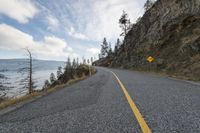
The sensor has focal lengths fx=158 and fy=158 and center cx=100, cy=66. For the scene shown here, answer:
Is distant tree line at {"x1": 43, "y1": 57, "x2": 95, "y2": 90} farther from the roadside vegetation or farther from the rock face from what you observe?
the rock face

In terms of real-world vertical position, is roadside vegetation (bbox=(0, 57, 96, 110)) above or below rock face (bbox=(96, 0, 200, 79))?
below

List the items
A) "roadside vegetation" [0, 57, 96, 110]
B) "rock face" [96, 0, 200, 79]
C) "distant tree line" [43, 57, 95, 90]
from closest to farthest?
1. "roadside vegetation" [0, 57, 96, 110]
2. "rock face" [96, 0, 200, 79]
3. "distant tree line" [43, 57, 95, 90]

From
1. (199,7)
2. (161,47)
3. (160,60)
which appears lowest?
(160,60)

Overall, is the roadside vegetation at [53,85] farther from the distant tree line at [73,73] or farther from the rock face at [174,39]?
the rock face at [174,39]

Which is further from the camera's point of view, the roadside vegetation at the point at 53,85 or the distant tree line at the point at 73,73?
the distant tree line at the point at 73,73

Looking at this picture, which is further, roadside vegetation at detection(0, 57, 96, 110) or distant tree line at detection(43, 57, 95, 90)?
distant tree line at detection(43, 57, 95, 90)

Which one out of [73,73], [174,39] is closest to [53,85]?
[73,73]

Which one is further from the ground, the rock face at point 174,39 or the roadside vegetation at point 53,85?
the rock face at point 174,39

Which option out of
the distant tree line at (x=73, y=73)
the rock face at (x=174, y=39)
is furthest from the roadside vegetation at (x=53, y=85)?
the rock face at (x=174, y=39)

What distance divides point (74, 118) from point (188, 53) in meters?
21.4

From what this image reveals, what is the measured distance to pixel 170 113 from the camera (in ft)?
12.0

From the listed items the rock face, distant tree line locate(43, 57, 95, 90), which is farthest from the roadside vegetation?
the rock face

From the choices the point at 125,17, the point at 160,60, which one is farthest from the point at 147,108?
the point at 125,17

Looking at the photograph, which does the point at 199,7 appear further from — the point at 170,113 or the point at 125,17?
the point at 125,17
